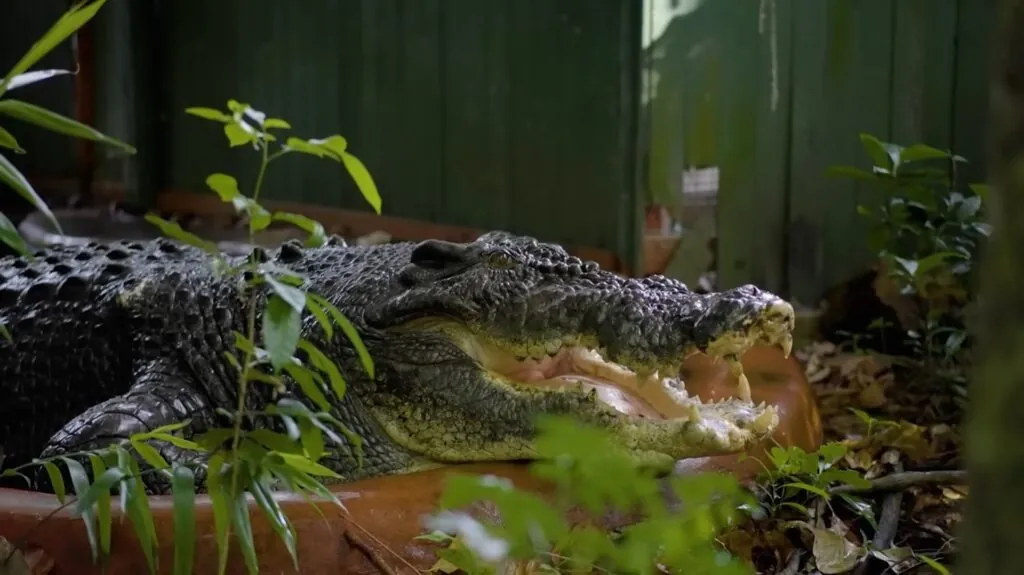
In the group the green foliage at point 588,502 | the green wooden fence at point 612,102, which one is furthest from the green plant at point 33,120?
the green wooden fence at point 612,102

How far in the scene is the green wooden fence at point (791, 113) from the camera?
4121 mm

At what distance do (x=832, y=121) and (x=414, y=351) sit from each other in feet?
8.58

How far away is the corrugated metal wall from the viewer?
14.8 feet

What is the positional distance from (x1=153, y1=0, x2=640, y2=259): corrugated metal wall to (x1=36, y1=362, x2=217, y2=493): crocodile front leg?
2421mm

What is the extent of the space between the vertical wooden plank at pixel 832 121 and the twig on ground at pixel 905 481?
2221mm

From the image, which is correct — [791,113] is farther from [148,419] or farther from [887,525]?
[148,419]

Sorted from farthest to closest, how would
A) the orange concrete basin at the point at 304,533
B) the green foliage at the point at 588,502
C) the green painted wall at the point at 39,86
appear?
the green painted wall at the point at 39,86, the orange concrete basin at the point at 304,533, the green foliage at the point at 588,502

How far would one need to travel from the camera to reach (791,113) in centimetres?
429

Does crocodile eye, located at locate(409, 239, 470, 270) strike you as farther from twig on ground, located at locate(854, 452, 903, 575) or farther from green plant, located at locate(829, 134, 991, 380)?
green plant, located at locate(829, 134, 991, 380)

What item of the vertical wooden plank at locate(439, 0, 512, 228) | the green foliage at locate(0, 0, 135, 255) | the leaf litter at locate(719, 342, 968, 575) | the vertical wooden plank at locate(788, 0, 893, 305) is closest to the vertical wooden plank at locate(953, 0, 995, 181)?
the vertical wooden plank at locate(788, 0, 893, 305)

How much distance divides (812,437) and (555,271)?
86cm

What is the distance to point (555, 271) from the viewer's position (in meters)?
2.30

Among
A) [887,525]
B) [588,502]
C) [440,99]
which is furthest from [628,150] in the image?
[588,502]

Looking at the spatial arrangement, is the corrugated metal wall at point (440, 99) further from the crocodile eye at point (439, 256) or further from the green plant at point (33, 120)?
the green plant at point (33, 120)
